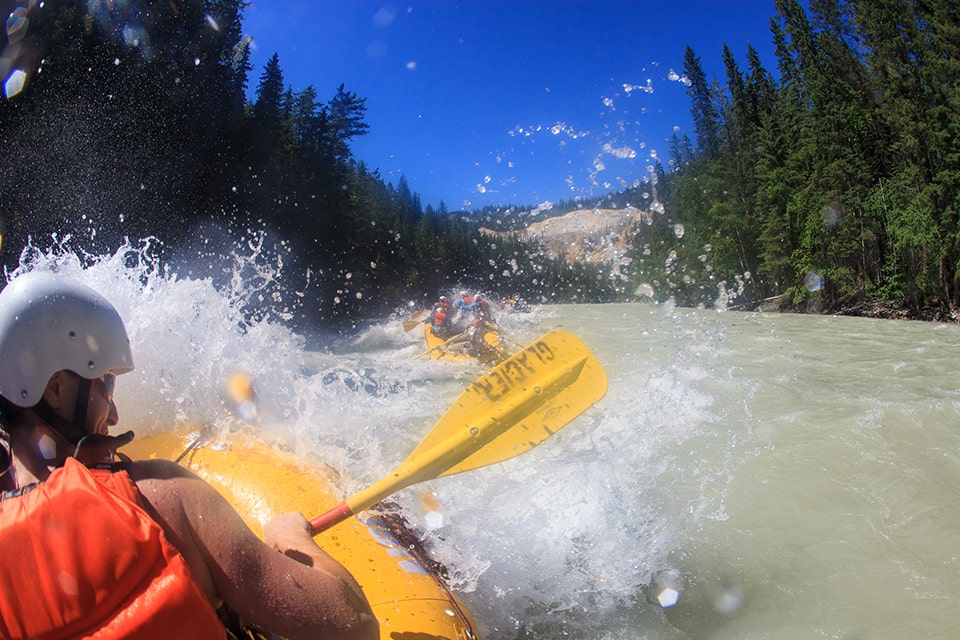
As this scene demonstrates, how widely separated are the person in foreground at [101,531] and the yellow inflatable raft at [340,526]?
0.68 meters

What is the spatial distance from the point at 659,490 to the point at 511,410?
1.52 meters

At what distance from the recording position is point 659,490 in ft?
12.4

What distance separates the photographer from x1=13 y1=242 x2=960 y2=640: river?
2572 millimetres

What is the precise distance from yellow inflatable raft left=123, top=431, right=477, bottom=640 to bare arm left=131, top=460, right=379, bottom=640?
706mm

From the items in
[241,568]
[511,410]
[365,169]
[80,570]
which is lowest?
[511,410]

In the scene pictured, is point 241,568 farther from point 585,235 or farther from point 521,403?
point 585,235

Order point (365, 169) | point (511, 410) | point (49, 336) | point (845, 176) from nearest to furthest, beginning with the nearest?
1. point (49, 336)
2. point (511, 410)
3. point (845, 176)
4. point (365, 169)

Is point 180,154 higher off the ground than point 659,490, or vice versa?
point 180,154

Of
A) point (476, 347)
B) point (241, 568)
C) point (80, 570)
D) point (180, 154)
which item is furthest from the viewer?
point (180, 154)

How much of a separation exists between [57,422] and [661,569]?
2.67m

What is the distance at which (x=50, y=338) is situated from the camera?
4.00 ft

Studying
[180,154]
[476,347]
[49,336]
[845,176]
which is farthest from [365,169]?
[49,336]

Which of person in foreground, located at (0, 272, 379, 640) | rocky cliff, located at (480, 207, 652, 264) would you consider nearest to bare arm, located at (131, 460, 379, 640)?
person in foreground, located at (0, 272, 379, 640)

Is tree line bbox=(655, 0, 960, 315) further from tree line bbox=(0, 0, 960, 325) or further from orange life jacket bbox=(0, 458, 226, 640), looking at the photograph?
orange life jacket bbox=(0, 458, 226, 640)
